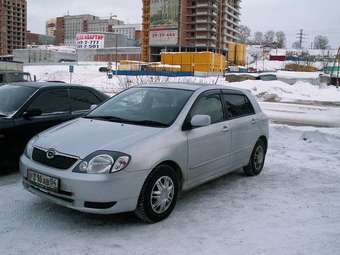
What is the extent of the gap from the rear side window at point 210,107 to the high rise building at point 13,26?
12565 cm

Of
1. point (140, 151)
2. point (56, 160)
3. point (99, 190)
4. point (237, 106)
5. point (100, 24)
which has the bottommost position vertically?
point (99, 190)

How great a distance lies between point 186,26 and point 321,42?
75527 mm

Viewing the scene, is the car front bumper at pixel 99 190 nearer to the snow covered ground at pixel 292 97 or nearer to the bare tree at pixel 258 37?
the snow covered ground at pixel 292 97

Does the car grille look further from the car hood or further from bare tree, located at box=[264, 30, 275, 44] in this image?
bare tree, located at box=[264, 30, 275, 44]

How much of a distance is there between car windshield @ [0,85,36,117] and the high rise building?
123263mm

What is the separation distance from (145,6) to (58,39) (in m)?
101

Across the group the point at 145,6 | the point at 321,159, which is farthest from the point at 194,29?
the point at 321,159

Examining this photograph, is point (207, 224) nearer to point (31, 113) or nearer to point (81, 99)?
point (31, 113)

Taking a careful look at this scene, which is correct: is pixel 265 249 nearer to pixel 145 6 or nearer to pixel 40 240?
pixel 40 240

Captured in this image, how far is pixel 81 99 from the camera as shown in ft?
24.4

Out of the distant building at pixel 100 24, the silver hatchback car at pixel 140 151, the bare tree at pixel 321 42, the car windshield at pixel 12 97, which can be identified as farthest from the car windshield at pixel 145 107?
the distant building at pixel 100 24

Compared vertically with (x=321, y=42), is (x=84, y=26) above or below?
above

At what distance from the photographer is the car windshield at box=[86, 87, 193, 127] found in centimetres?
500

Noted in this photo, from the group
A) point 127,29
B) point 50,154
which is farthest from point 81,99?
point 127,29
